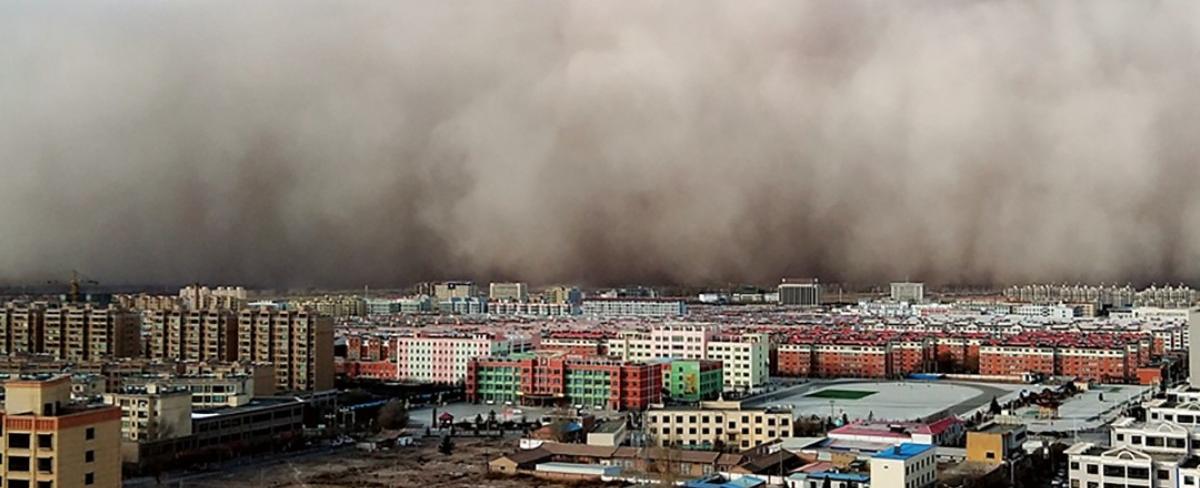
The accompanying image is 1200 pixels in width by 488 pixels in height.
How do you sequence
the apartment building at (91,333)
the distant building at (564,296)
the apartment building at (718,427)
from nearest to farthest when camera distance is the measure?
the apartment building at (718,427), the apartment building at (91,333), the distant building at (564,296)

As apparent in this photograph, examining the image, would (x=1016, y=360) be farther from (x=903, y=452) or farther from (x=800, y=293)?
(x=800, y=293)

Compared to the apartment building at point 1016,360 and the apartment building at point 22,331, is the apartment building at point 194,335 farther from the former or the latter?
the apartment building at point 1016,360

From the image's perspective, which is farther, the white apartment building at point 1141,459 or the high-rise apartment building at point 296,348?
the high-rise apartment building at point 296,348

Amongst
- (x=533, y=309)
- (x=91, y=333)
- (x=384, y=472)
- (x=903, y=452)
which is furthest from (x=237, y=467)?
(x=533, y=309)

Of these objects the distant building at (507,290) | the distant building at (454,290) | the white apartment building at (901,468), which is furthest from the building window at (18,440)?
the distant building at (507,290)

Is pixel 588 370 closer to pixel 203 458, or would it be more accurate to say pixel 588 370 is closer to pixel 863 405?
pixel 863 405

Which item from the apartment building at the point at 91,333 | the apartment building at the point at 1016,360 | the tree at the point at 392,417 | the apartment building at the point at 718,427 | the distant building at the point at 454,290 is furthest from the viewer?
the distant building at the point at 454,290
